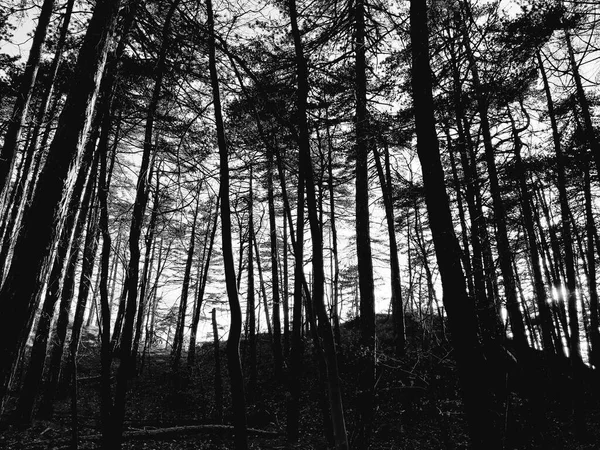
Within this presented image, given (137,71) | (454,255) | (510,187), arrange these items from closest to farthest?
(454,255)
(137,71)
(510,187)

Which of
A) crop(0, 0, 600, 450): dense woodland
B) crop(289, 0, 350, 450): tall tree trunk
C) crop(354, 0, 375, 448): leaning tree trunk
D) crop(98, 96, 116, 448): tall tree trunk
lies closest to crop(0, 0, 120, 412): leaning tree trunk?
crop(0, 0, 600, 450): dense woodland

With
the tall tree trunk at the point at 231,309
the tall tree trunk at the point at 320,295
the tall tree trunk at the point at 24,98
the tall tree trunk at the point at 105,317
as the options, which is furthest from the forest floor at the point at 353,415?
the tall tree trunk at the point at 24,98

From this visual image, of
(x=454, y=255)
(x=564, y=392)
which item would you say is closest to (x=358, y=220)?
(x=454, y=255)

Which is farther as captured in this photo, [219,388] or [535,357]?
[535,357]

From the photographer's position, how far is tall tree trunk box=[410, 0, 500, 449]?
3.77 metres

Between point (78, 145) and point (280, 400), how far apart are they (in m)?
12.8

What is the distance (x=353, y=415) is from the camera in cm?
1016

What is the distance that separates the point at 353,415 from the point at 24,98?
11.4 m

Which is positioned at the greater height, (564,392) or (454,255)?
(454,255)

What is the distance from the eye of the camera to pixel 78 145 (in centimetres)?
289

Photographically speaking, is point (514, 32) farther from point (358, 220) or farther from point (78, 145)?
point (78, 145)

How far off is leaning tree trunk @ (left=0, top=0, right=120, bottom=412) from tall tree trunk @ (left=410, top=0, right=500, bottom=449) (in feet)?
12.5

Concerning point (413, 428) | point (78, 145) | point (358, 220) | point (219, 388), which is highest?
point (358, 220)

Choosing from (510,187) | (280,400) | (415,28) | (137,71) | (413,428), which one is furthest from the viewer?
(280,400)
